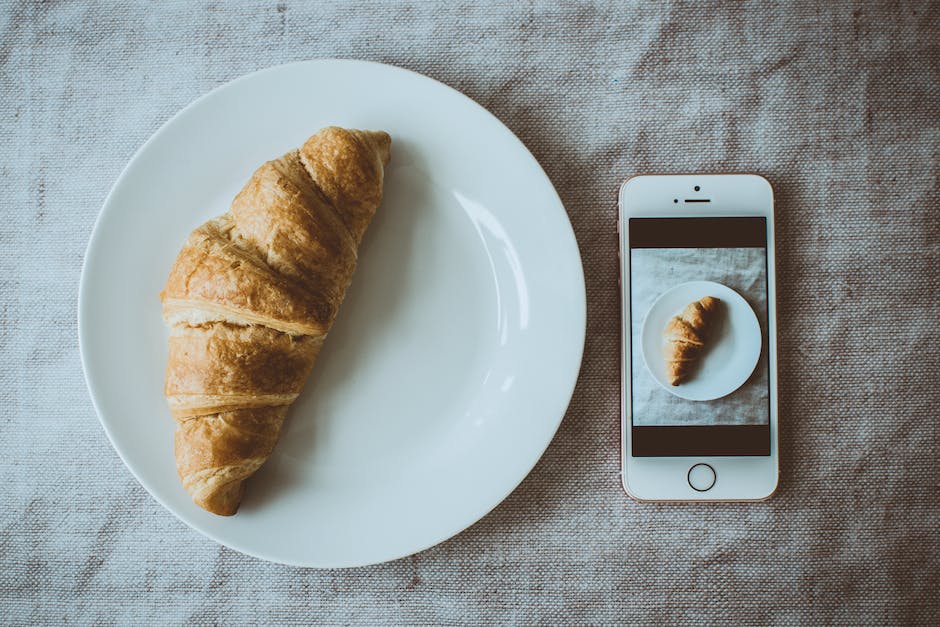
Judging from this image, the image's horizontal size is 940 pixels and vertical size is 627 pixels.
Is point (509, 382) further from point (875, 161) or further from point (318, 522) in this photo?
point (875, 161)

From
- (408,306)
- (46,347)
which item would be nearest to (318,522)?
(408,306)

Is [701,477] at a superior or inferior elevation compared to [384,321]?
inferior

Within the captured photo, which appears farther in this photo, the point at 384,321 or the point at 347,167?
the point at 384,321

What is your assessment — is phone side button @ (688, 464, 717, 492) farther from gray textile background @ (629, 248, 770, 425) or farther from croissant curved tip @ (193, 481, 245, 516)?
croissant curved tip @ (193, 481, 245, 516)

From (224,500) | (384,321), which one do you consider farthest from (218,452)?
(384,321)

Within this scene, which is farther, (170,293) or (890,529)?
(890,529)

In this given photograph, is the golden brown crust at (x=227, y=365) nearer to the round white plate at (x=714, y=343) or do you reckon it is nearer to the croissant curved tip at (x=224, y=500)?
the croissant curved tip at (x=224, y=500)

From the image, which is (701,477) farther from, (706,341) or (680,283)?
(680,283)
